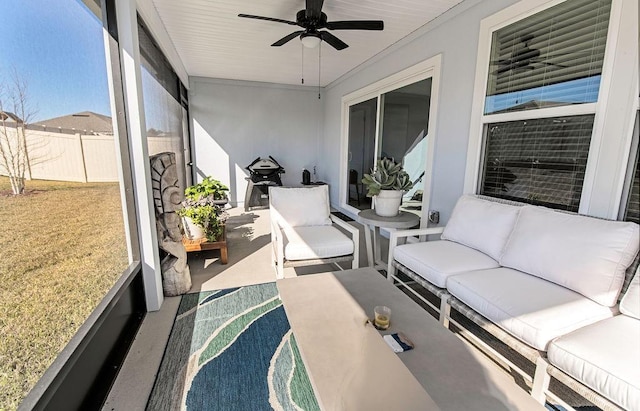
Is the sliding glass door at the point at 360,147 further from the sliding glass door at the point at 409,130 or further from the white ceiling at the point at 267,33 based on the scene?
the white ceiling at the point at 267,33

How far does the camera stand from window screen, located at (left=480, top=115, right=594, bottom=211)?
6.56 feet

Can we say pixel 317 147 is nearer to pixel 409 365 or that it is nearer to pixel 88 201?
pixel 88 201

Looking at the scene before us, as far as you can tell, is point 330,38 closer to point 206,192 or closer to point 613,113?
point 206,192

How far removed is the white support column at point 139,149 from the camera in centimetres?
200

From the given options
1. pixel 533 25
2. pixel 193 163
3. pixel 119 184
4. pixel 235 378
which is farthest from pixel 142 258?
pixel 193 163

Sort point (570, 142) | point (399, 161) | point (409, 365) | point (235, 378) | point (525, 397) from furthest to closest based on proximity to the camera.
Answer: point (399, 161), point (570, 142), point (235, 378), point (409, 365), point (525, 397)

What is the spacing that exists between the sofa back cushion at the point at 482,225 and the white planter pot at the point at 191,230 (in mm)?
2469

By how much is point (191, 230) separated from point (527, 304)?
9.71 feet

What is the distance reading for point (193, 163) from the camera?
6.07 m

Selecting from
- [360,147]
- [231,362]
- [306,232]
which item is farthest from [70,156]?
[360,147]

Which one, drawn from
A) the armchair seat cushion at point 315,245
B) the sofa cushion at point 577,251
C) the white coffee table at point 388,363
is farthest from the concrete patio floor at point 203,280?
the sofa cushion at point 577,251

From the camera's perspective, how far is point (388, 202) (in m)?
2.87

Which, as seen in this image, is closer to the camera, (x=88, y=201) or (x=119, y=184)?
(x=88, y=201)

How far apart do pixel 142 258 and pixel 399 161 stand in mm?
3384
